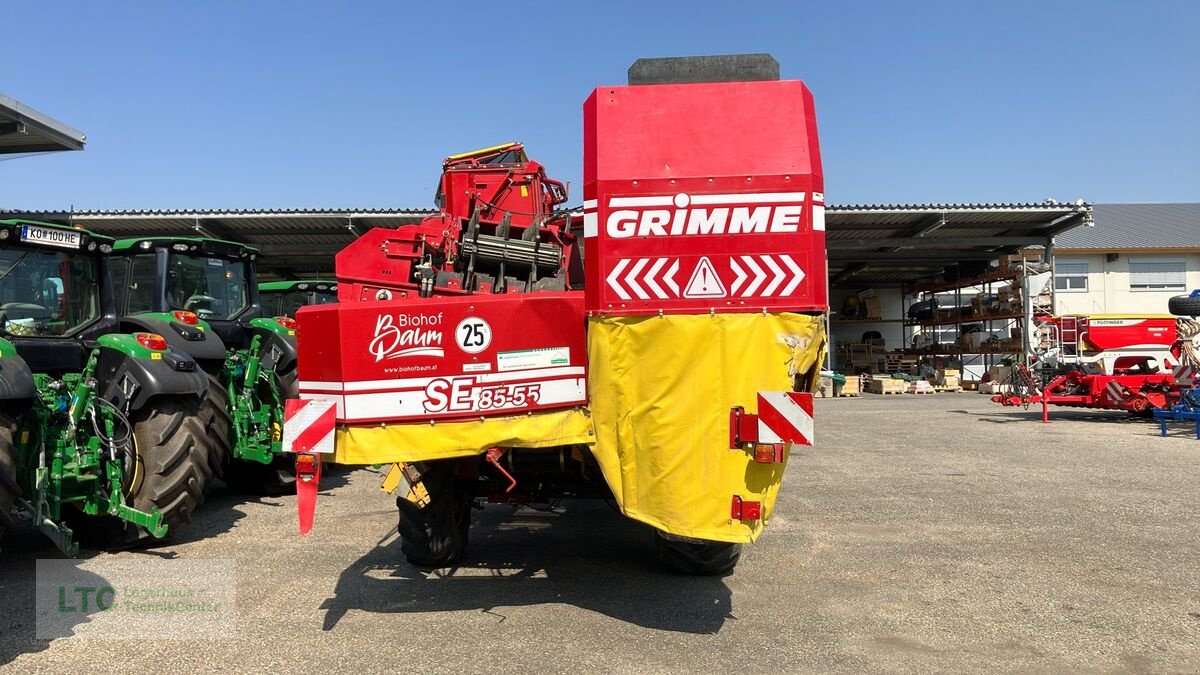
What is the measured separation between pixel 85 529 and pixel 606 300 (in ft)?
14.7

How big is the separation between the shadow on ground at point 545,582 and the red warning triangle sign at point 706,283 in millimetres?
1746

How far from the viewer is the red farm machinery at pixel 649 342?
3.79 meters

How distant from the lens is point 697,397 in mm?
3807

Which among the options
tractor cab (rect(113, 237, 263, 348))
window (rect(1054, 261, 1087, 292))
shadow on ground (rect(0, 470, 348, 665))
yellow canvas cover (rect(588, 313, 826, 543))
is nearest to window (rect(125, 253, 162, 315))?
tractor cab (rect(113, 237, 263, 348))

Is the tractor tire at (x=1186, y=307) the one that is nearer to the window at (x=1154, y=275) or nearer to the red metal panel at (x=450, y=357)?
the red metal panel at (x=450, y=357)

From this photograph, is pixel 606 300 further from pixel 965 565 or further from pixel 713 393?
pixel 965 565

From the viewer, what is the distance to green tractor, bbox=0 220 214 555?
5.10 m

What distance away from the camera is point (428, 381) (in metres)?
4.03

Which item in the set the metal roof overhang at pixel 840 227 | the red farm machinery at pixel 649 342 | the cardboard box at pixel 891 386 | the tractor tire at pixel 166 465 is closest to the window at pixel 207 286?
the tractor tire at pixel 166 465

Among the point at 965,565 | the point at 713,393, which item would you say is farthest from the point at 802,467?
the point at 713,393

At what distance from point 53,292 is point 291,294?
4.84 m

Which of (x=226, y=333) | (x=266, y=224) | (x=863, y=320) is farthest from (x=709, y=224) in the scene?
(x=863, y=320)

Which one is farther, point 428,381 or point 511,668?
point 428,381

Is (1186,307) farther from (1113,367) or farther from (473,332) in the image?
(473,332)
